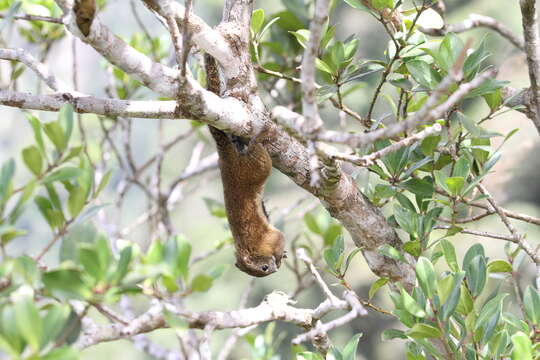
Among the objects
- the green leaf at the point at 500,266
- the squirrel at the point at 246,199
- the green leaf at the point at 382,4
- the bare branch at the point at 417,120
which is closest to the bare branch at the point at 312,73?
the bare branch at the point at 417,120

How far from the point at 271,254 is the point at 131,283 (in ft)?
4.12

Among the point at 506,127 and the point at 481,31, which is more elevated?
the point at 481,31

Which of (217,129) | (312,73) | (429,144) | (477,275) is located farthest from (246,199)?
(312,73)

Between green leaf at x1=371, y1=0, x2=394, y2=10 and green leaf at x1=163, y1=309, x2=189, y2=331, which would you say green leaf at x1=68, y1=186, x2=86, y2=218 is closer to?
green leaf at x1=163, y1=309, x2=189, y2=331

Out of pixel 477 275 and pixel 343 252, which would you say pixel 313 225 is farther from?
pixel 477 275

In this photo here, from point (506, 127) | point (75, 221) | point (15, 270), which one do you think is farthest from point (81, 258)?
point (506, 127)

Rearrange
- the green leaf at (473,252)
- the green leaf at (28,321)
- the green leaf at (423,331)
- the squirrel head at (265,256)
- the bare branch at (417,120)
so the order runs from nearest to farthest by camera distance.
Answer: the green leaf at (28,321) < the bare branch at (417,120) < the green leaf at (423,331) < the green leaf at (473,252) < the squirrel head at (265,256)

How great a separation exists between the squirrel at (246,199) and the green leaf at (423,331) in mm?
553

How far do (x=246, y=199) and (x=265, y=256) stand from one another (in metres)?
0.25

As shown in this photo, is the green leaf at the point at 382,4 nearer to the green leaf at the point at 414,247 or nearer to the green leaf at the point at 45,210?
the green leaf at the point at 414,247

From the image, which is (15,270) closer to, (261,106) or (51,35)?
(261,106)

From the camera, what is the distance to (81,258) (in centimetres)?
73

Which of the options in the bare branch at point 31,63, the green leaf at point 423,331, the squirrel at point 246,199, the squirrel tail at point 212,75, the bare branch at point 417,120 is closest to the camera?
the bare branch at point 417,120

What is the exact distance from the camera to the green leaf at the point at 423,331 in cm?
101
